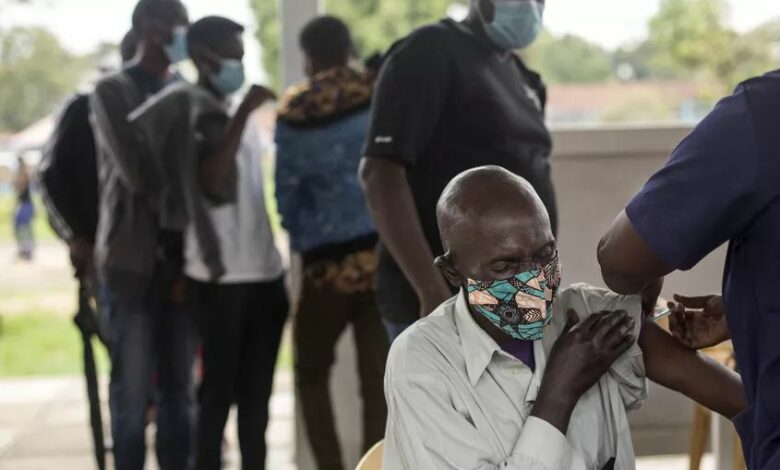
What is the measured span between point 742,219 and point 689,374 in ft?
1.30

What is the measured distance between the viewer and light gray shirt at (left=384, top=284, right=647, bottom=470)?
1.44m

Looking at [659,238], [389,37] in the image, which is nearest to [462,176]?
[659,238]

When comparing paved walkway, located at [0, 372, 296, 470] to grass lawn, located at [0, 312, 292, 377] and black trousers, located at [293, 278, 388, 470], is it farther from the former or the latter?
black trousers, located at [293, 278, 388, 470]

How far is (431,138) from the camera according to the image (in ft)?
7.66

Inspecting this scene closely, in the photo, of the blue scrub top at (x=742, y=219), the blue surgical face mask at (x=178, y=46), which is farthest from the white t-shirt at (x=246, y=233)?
the blue scrub top at (x=742, y=219)

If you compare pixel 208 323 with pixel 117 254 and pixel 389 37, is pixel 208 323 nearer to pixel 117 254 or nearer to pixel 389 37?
pixel 117 254

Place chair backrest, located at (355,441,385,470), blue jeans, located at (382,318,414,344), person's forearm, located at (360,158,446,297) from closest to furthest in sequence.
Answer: chair backrest, located at (355,441,385,470), person's forearm, located at (360,158,446,297), blue jeans, located at (382,318,414,344)

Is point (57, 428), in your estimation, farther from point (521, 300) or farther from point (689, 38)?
point (521, 300)

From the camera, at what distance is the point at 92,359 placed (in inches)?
138

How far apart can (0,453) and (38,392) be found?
3.86 feet

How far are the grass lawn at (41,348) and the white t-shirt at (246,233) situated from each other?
9.82 ft

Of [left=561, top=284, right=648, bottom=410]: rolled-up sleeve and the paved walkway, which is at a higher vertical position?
[left=561, top=284, right=648, bottom=410]: rolled-up sleeve

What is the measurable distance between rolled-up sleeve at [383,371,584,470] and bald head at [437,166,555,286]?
0.17 metres

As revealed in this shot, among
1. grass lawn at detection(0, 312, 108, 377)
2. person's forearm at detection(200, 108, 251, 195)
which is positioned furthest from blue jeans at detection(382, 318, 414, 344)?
grass lawn at detection(0, 312, 108, 377)
